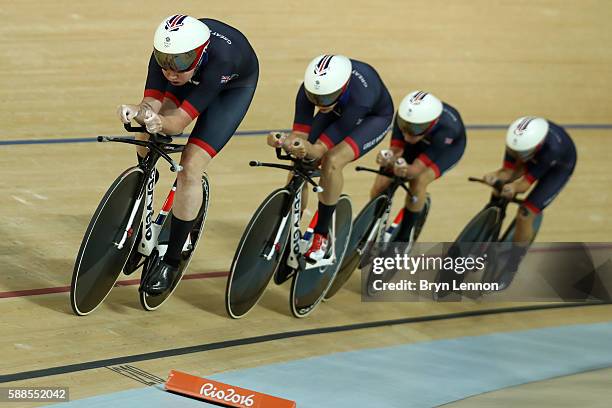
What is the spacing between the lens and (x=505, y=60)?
9633mm

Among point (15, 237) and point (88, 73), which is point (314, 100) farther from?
point (88, 73)

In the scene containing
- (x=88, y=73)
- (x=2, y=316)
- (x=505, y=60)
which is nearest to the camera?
(x=2, y=316)

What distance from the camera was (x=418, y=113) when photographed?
511 cm

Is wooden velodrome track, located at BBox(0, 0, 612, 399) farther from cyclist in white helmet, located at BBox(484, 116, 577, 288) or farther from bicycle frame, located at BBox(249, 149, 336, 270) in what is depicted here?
cyclist in white helmet, located at BBox(484, 116, 577, 288)

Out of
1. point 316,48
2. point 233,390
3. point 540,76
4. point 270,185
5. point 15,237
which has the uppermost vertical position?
point 540,76

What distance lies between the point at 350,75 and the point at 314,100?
7.9 inches

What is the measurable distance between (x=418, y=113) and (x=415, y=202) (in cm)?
48

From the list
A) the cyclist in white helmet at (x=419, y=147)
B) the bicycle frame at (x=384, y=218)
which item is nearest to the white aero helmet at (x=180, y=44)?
the cyclist in white helmet at (x=419, y=147)

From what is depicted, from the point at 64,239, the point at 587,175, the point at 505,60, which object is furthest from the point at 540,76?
the point at 64,239

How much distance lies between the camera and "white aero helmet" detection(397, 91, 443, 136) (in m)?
5.11

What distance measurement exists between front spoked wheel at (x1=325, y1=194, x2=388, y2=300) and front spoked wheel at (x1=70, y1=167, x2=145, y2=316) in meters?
1.32

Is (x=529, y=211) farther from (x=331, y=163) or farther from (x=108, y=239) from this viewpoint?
(x=108, y=239)

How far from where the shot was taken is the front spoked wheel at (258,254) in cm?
448

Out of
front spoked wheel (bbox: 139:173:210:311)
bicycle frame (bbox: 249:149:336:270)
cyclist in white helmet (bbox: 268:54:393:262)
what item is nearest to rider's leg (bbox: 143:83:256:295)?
front spoked wheel (bbox: 139:173:210:311)
